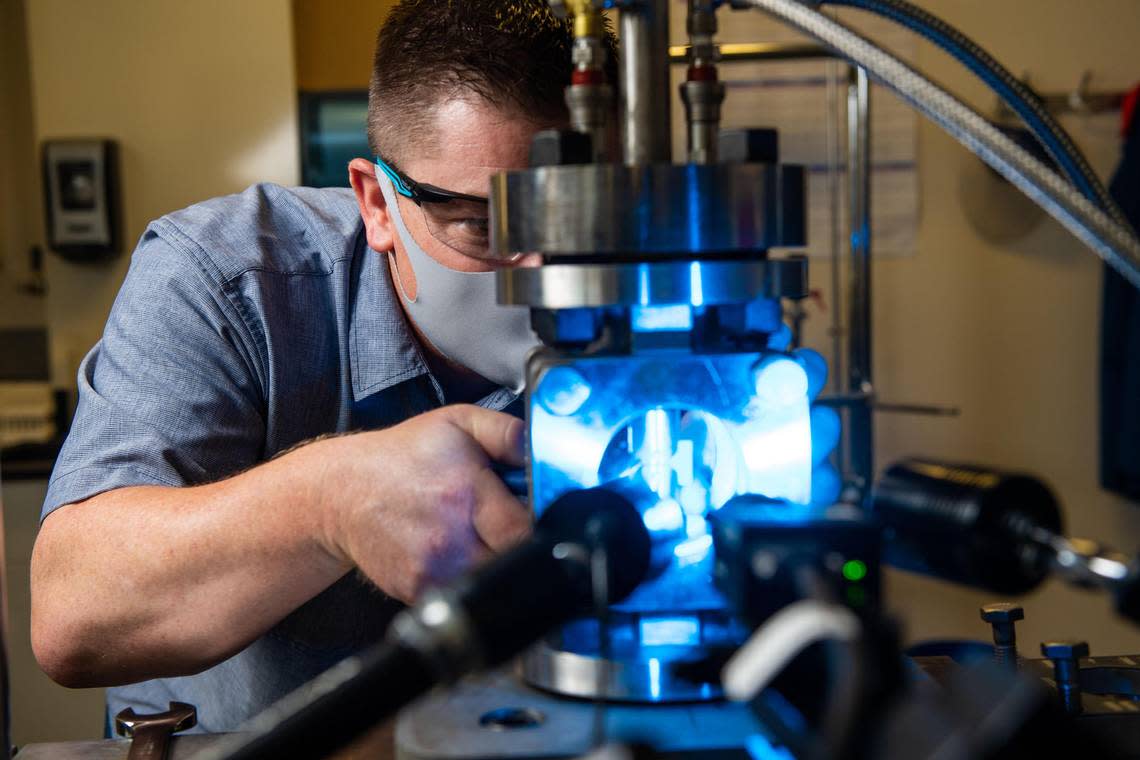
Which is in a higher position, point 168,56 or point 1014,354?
point 168,56

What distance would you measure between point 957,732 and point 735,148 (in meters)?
0.32

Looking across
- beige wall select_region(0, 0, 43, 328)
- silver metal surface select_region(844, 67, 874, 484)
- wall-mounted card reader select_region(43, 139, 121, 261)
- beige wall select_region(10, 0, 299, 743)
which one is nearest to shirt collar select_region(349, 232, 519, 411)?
silver metal surface select_region(844, 67, 874, 484)

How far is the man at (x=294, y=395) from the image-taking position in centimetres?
73

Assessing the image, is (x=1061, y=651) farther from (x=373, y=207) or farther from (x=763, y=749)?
(x=373, y=207)

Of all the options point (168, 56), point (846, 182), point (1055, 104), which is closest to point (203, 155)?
point (168, 56)

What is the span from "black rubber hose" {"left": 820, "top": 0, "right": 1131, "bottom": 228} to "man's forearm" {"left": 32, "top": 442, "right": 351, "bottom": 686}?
431 mm

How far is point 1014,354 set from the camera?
2.99 meters

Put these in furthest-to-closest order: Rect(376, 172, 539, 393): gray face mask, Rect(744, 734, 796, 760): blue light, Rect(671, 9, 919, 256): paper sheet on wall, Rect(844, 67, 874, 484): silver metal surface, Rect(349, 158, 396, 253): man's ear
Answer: Rect(671, 9, 919, 256): paper sheet on wall
Rect(844, 67, 874, 484): silver metal surface
Rect(349, 158, 396, 253): man's ear
Rect(376, 172, 539, 393): gray face mask
Rect(744, 734, 796, 760): blue light

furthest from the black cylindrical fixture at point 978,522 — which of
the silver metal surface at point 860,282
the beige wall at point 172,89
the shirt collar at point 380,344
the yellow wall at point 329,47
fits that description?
the yellow wall at point 329,47

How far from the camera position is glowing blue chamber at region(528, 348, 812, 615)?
1.77 ft

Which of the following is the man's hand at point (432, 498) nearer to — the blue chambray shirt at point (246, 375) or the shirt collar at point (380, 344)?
the blue chambray shirt at point (246, 375)

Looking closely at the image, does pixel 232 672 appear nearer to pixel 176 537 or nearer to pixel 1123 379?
pixel 176 537

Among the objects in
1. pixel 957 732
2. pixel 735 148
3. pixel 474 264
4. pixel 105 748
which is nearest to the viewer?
pixel 957 732

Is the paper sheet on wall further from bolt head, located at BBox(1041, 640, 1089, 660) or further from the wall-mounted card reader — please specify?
bolt head, located at BBox(1041, 640, 1089, 660)
